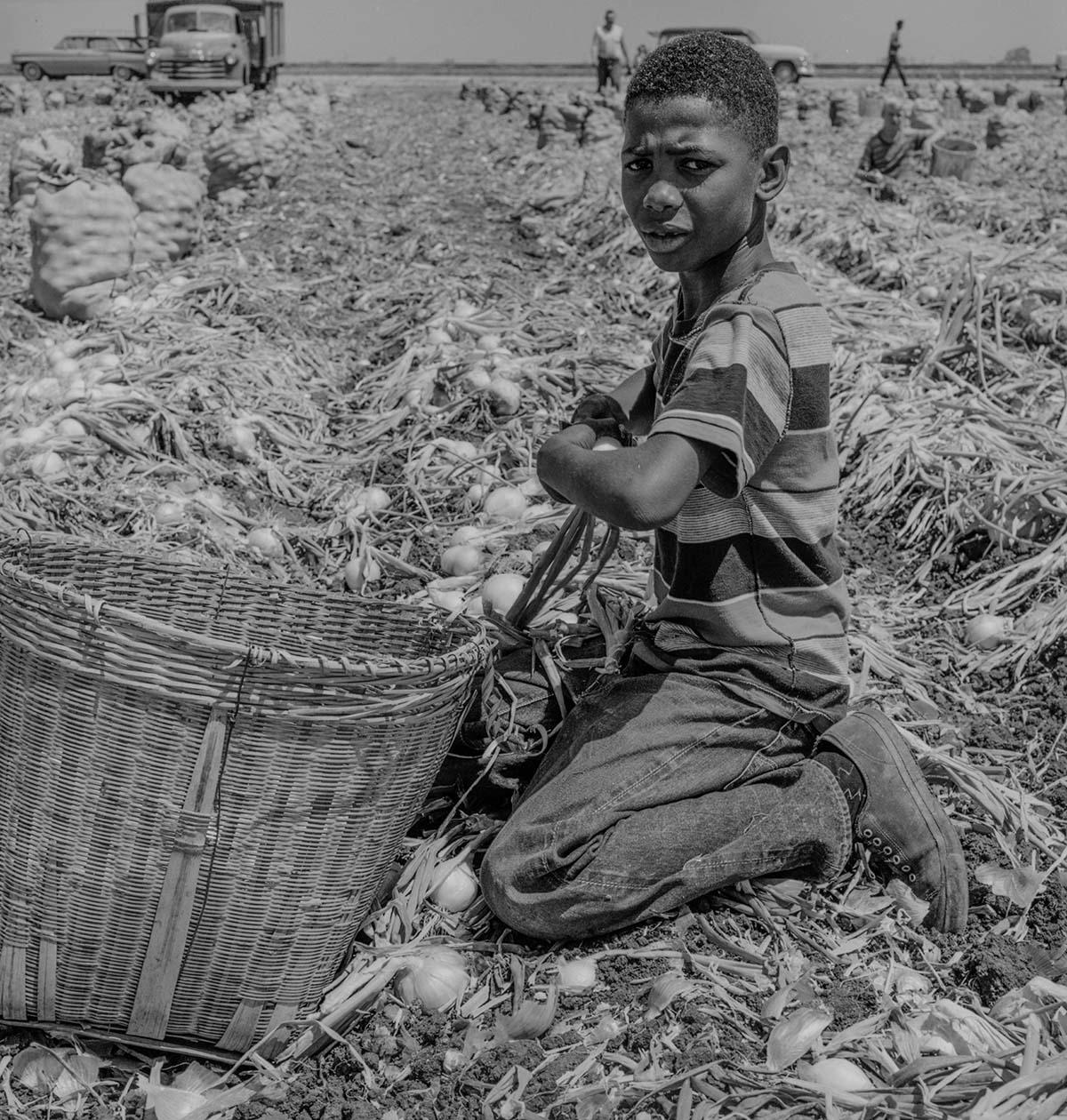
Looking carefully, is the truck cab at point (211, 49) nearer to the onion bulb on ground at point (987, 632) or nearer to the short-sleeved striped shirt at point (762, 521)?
the onion bulb on ground at point (987, 632)

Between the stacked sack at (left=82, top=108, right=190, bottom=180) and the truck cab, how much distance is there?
10.5m

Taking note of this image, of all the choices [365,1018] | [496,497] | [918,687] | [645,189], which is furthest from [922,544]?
[365,1018]

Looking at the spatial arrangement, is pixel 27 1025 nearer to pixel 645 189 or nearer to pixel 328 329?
pixel 645 189

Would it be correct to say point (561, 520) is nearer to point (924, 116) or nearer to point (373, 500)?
point (373, 500)

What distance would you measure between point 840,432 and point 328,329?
2261 mm

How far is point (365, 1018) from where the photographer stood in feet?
5.98

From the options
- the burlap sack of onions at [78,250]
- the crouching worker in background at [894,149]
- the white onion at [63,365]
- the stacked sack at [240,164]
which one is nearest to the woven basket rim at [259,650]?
the white onion at [63,365]

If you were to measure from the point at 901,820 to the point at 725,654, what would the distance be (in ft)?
1.30

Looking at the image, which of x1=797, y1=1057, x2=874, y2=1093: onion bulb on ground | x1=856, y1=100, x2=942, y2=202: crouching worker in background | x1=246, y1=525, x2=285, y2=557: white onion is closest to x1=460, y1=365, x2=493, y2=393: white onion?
x1=246, y1=525, x2=285, y2=557: white onion

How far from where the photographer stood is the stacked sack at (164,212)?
5609 millimetres

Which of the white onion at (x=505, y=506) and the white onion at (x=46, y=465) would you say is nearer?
the white onion at (x=505, y=506)

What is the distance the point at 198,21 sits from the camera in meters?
19.7

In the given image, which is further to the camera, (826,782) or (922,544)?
(922,544)

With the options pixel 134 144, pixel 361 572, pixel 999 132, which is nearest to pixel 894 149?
pixel 999 132
